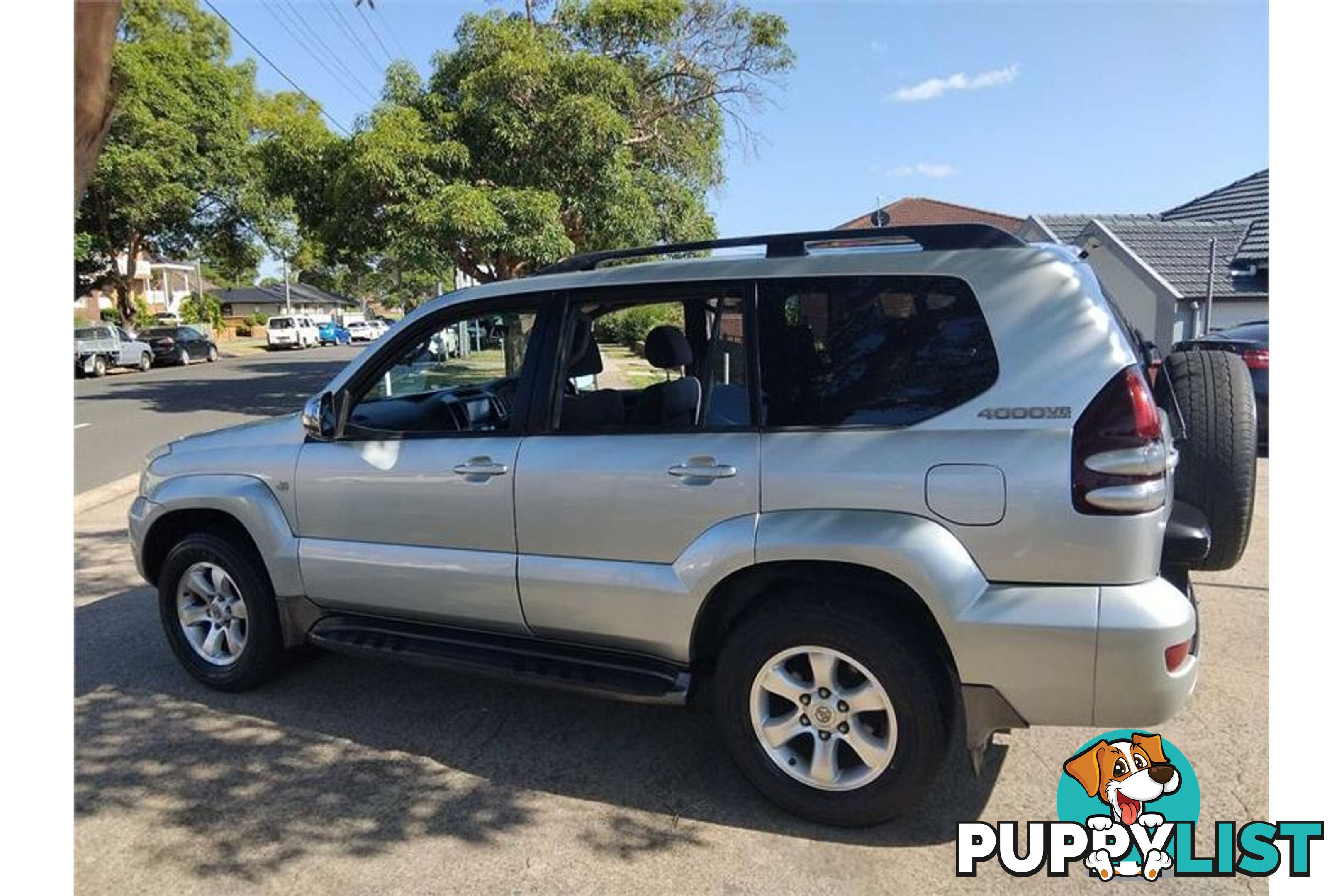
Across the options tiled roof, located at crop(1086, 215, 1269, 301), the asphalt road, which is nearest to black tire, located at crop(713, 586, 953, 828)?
the asphalt road

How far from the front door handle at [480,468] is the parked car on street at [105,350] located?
27220 millimetres

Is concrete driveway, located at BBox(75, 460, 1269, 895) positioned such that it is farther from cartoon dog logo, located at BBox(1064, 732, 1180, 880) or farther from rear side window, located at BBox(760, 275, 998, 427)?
rear side window, located at BBox(760, 275, 998, 427)

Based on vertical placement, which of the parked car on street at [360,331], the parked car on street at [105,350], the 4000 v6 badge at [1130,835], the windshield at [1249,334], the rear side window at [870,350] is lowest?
the 4000 v6 badge at [1130,835]

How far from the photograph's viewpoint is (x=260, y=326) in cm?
5853

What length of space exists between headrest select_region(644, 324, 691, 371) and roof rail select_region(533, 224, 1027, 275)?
0.33 meters

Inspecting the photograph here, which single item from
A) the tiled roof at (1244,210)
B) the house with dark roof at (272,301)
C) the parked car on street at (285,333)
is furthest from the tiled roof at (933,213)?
the house with dark roof at (272,301)

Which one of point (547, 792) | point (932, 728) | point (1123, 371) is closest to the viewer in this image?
point (1123, 371)

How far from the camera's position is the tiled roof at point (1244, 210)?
50.7ft

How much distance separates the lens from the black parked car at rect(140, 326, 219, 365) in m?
31.3

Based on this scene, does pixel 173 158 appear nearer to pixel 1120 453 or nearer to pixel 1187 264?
pixel 1187 264

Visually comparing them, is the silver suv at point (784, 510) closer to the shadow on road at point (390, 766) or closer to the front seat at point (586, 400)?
the front seat at point (586, 400)

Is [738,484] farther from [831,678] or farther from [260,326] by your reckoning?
[260,326]

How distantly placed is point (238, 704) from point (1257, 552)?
6.49m
